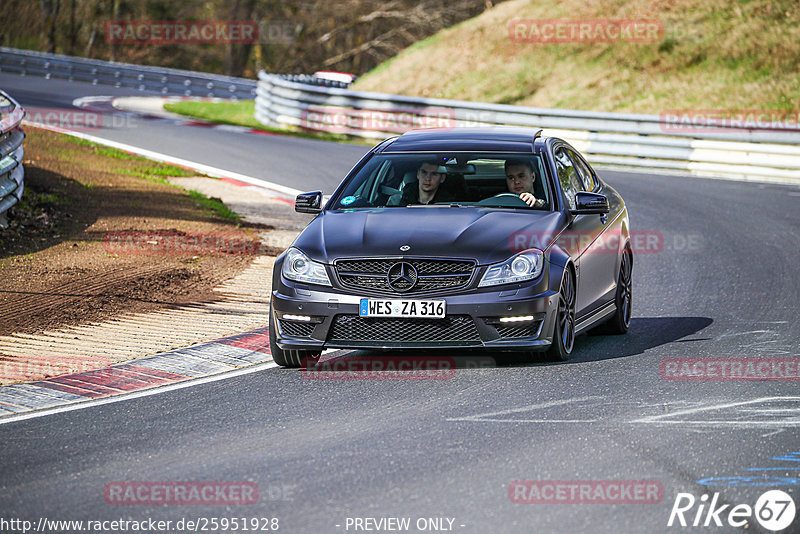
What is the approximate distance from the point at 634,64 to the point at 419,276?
2776 cm

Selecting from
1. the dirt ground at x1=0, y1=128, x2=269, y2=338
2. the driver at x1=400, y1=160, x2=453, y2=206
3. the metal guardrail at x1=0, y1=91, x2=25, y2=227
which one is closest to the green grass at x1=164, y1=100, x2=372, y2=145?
the dirt ground at x1=0, y1=128, x2=269, y2=338

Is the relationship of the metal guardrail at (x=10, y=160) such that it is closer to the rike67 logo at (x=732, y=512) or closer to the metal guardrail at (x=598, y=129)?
the rike67 logo at (x=732, y=512)

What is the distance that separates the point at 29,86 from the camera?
42.0 meters

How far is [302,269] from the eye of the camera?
866 cm

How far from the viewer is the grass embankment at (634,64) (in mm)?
31984

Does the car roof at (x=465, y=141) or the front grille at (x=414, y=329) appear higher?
the car roof at (x=465, y=141)

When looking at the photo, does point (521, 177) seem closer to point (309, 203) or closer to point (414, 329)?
point (309, 203)

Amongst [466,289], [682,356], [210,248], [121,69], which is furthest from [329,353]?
[121,69]

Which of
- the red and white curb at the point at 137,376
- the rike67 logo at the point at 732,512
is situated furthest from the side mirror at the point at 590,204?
the rike67 logo at the point at 732,512

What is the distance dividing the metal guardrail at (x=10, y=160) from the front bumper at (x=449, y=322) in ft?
22.3

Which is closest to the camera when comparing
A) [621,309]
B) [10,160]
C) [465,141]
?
[465,141]

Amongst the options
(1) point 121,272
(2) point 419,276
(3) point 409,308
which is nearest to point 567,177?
(2) point 419,276

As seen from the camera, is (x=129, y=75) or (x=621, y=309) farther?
(x=129, y=75)

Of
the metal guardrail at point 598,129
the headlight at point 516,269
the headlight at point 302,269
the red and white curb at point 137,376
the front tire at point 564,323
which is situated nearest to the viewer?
the red and white curb at point 137,376
